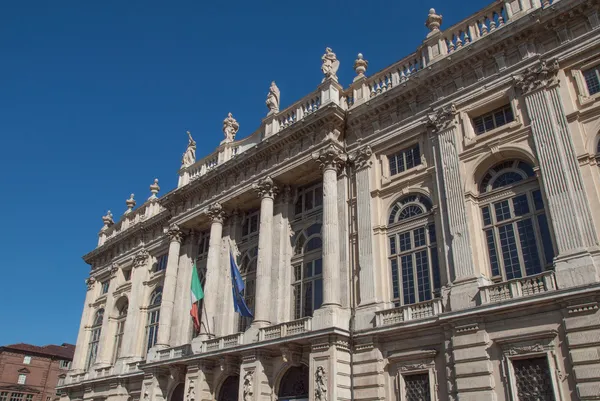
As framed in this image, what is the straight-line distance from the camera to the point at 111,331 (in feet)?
116

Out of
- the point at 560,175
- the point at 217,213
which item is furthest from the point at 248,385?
the point at 560,175

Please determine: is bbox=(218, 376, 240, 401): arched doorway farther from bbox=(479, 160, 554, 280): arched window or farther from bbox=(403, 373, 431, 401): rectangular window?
bbox=(479, 160, 554, 280): arched window

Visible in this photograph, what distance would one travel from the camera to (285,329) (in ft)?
69.1

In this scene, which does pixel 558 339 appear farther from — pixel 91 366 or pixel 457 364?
pixel 91 366

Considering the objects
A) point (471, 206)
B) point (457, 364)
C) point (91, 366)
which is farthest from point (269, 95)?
point (91, 366)

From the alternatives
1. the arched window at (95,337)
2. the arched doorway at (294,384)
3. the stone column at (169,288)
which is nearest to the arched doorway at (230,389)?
the arched doorway at (294,384)

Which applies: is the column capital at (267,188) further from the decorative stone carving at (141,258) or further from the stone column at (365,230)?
the decorative stone carving at (141,258)

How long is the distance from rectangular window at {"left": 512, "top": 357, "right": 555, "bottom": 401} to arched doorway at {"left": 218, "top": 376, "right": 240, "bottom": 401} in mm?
12102

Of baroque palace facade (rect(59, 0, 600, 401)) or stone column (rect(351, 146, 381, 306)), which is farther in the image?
stone column (rect(351, 146, 381, 306))

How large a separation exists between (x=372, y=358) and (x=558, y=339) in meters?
6.35

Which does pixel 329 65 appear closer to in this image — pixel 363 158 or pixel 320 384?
pixel 363 158

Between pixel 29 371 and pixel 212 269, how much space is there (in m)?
46.8

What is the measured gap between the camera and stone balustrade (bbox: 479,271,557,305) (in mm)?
15484

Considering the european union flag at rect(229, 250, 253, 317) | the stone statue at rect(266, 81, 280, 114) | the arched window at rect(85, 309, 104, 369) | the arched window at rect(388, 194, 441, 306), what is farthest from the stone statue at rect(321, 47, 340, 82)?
the arched window at rect(85, 309, 104, 369)
